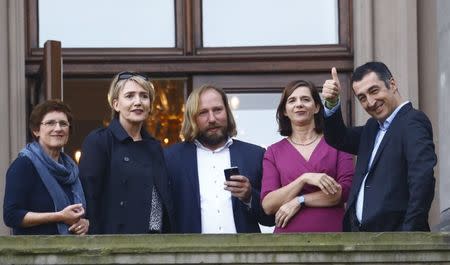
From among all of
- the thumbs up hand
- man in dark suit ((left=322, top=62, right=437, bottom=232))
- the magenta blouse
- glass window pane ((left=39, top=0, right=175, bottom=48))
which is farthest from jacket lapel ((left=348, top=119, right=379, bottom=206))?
glass window pane ((left=39, top=0, right=175, bottom=48))

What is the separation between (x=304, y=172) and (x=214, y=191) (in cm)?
59

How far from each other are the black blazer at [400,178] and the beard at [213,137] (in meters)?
1.12

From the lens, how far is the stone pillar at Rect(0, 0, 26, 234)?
48.8 feet

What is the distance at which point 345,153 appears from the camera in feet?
41.7

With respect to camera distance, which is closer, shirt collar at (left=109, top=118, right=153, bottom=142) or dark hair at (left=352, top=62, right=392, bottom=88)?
dark hair at (left=352, top=62, right=392, bottom=88)

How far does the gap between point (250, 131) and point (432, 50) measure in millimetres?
1528

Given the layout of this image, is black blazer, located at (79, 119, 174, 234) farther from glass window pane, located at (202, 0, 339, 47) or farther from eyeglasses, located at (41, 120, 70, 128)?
glass window pane, located at (202, 0, 339, 47)

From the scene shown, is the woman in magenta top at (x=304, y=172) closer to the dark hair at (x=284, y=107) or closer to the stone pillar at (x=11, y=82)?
the dark hair at (x=284, y=107)

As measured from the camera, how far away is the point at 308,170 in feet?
41.6

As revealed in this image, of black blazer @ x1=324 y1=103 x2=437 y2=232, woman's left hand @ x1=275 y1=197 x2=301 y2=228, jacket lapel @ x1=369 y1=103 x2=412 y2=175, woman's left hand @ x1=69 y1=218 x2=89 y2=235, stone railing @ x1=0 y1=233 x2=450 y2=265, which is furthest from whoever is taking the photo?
woman's left hand @ x1=275 y1=197 x2=301 y2=228

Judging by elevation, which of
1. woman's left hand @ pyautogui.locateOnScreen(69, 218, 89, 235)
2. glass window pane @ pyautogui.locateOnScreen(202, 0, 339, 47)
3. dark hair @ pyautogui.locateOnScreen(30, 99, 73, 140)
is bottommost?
woman's left hand @ pyautogui.locateOnScreen(69, 218, 89, 235)

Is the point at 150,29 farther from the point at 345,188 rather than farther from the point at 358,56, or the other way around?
the point at 345,188

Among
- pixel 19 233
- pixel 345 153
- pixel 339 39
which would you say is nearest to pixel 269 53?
pixel 339 39

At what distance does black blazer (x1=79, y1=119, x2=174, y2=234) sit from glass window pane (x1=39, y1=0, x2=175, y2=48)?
280cm
